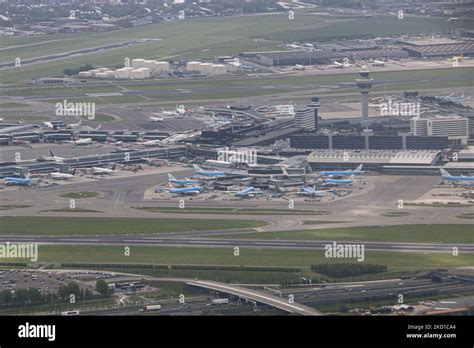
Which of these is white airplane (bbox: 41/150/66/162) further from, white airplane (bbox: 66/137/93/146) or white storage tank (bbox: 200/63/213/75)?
white storage tank (bbox: 200/63/213/75)

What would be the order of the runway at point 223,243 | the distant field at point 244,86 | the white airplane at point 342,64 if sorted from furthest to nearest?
the white airplane at point 342,64, the distant field at point 244,86, the runway at point 223,243

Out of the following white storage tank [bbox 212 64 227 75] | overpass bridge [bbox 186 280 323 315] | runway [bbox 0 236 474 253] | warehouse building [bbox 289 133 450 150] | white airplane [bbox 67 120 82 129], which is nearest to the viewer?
overpass bridge [bbox 186 280 323 315]

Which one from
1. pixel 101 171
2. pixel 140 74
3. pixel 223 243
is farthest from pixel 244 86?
pixel 223 243

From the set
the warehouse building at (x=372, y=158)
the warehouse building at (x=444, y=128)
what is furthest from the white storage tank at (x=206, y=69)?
the warehouse building at (x=372, y=158)

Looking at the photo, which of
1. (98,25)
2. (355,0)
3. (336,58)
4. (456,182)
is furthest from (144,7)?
(456,182)

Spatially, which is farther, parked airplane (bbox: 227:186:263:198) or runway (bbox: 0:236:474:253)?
parked airplane (bbox: 227:186:263:198)

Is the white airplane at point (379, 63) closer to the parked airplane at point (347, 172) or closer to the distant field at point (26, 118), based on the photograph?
the distant field at point (26, 118)

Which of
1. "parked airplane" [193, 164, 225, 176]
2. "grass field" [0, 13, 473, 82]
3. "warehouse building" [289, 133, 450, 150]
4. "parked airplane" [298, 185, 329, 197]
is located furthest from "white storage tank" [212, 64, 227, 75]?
"parked airplane" [298, 185, 329, 197]
